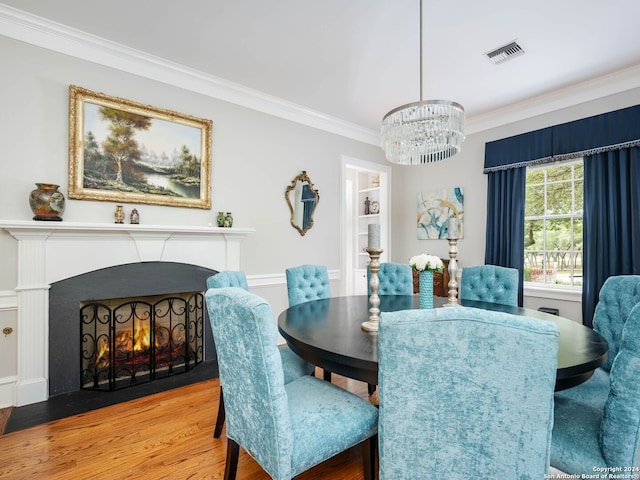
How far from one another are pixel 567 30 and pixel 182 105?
3.26 m

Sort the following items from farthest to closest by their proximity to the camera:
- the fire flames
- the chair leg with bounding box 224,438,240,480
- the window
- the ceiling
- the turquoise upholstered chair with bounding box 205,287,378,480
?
the window
the fire flames
the ceiling
the chair leg with bounding box 224,438,240,480
the turquoise upholstered chair with bounding box 205,287,378,480

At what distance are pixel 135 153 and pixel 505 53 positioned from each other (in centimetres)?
327

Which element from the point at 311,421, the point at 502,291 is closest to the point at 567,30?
the point at 502,291

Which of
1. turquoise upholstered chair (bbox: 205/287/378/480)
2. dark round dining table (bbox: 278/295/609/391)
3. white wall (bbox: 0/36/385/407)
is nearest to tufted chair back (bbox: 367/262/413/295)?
dark round dining table (bbox: 278/295/609/391)

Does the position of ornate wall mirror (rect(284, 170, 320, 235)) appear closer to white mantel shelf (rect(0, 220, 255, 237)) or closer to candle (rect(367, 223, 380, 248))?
white mantel shelf (rect(0, 220, 255, 237))

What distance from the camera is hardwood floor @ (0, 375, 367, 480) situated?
5.52 ft

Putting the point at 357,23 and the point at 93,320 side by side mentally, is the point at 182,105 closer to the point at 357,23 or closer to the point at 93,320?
the point at 357,23

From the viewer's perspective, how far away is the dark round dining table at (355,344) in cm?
124

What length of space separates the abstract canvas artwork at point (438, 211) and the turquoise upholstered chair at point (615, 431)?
3308 millimetres

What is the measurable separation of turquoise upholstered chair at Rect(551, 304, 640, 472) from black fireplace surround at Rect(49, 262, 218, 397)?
288 centimetres

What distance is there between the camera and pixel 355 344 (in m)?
1.48

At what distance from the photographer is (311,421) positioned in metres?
1.30

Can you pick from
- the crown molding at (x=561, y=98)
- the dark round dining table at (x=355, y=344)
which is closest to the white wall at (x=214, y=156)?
the crown molding at (x=561, y=98)

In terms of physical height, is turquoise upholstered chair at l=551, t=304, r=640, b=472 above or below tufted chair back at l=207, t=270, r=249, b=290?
below
